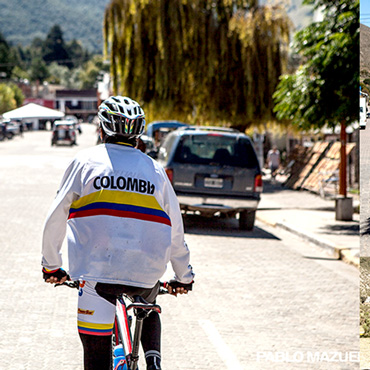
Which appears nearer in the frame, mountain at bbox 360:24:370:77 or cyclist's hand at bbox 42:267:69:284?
cyclist's hand at bbox 42:267:69:284

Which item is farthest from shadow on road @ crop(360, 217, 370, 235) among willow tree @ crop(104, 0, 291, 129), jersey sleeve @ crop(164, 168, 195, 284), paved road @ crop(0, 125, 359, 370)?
willow tree @ crop(104, 0, 291, 129)

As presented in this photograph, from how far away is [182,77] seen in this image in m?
25.8

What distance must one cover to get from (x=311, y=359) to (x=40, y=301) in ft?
9.90

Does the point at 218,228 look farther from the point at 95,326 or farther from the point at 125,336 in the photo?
the point at 95,326

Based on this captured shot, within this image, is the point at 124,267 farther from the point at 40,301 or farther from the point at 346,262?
the point at 346,262

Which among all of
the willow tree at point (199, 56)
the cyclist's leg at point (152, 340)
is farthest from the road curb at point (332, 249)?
the willow tree at point (199, 56)

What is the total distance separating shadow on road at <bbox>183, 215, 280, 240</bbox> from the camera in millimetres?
13684

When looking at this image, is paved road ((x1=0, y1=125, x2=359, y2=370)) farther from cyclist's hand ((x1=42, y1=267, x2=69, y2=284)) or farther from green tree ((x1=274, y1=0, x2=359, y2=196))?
green tree ((x1=274, y1=0, x2=359, y2=196))

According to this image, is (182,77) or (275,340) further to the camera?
(182,77)

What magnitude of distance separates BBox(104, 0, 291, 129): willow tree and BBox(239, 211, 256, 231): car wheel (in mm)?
12171

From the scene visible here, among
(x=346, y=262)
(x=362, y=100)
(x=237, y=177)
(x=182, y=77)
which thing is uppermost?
(x=182, y=77)

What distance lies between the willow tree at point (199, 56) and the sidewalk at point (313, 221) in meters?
3.96

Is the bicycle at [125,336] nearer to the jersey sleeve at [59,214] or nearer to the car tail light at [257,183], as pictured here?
the jersey sleeve at [59,214]

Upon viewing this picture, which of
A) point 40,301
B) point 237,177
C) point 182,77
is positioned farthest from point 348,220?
point 182,77
